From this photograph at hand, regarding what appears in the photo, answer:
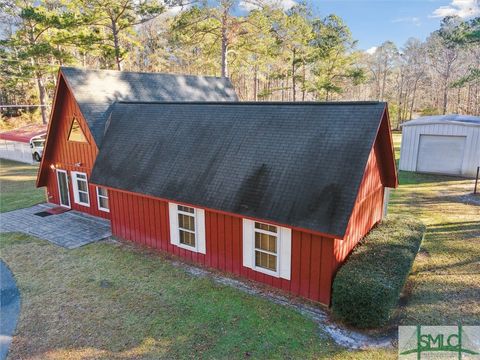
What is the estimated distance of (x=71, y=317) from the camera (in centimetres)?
751

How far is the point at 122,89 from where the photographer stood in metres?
15.5

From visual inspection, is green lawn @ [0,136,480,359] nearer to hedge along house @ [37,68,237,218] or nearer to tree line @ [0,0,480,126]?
hedge along house @ [37,68,237,218]

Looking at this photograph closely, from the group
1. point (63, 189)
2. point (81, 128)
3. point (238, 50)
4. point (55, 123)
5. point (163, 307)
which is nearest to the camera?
point (163, 307)

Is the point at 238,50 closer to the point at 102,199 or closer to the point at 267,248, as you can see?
the point at 102,199

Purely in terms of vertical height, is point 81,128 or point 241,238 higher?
point 81,128

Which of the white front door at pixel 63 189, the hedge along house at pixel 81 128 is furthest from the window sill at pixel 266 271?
the white front door at pixel 63 189

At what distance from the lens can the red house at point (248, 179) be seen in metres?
7.51

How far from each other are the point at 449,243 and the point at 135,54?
39.1m

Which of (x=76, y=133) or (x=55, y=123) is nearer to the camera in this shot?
(x=76, y=133)

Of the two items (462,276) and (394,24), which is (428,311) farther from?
(394,24)

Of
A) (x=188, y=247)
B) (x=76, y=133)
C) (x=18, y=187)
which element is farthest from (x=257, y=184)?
(x=18, y=187)

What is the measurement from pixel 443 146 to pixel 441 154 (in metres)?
0.48

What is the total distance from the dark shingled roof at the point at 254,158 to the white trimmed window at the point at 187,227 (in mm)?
559

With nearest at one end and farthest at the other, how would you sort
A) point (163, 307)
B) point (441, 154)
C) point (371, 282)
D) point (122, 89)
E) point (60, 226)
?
1. point (371, 282)
2. point (163, 307)
3. point (60, 226)
4. point (122, 89)
5. point (441, 154)
